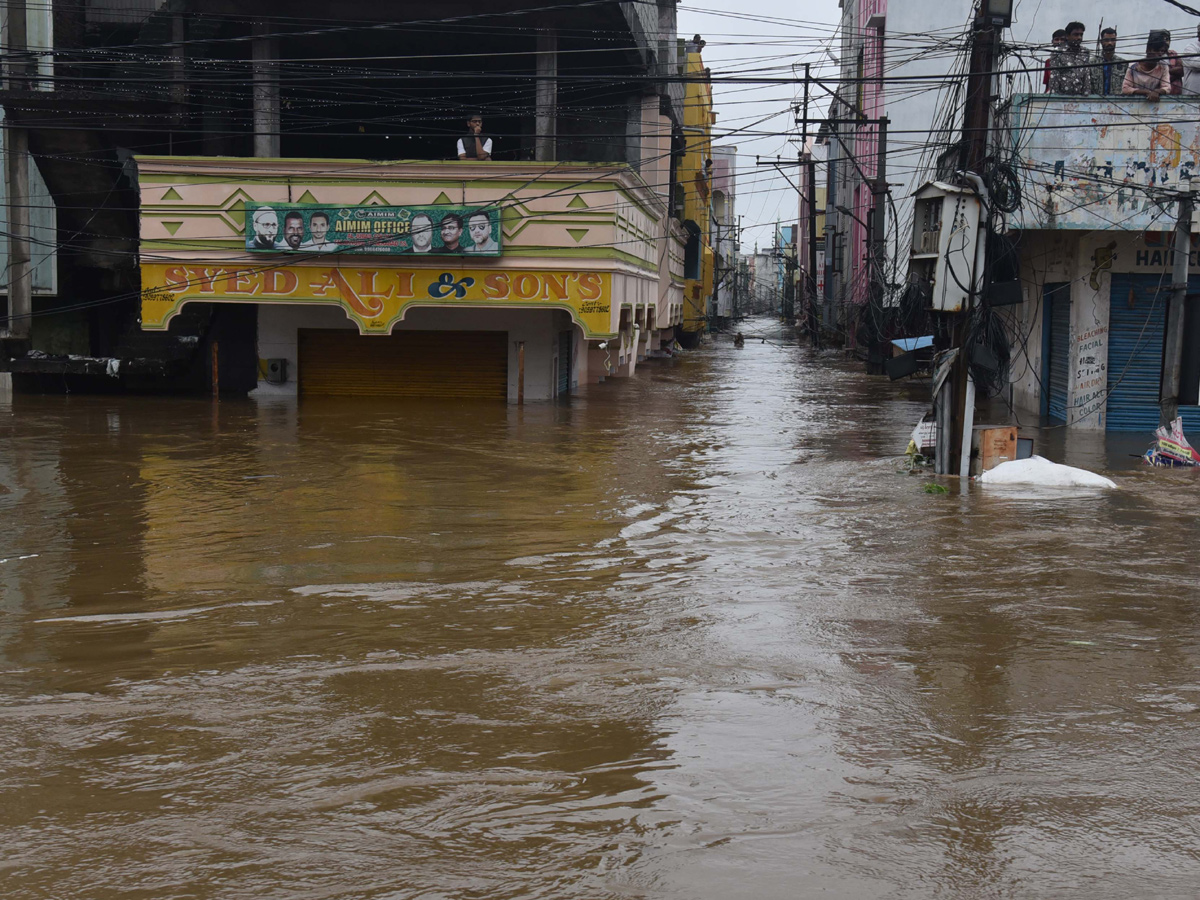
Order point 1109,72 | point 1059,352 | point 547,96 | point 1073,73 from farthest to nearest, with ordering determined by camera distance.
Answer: point 547,96, point 1059,352, point 1073,73, point 1109,72

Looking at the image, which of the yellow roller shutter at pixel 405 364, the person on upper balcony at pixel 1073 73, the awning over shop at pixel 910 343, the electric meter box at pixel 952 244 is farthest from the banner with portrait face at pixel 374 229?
the person on upper balcony at pixel 1073 73

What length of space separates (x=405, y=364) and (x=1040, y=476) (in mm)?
13718

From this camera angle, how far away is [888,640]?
8.27 m

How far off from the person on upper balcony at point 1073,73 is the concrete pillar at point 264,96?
14.3 meters

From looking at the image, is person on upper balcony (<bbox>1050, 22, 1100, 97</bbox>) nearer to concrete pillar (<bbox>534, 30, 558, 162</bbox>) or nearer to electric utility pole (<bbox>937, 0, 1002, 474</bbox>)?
electric utility pole (<bbox>937, 0, 1002, 474</bbox>)

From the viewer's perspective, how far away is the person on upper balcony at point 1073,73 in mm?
19406

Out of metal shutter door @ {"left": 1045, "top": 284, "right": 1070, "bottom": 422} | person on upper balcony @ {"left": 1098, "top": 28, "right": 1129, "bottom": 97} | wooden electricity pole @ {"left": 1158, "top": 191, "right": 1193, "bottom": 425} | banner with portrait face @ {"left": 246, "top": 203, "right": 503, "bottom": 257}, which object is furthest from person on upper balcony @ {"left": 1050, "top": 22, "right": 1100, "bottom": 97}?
banner with portrait face @ {"left": 246, "top": 203, "right": 503, "bottom": 257}

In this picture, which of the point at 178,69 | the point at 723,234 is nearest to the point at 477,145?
the point at 178,69

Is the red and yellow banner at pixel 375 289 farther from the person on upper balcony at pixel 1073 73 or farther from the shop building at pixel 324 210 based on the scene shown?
the person on upper balcony at pixel 1073 73

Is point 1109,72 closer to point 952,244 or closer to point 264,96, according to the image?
point 952,244

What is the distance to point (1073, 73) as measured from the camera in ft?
64.2

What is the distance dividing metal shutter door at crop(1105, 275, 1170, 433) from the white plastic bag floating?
6001 millimetres

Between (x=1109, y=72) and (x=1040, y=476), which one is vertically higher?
(x=1109, y=72)

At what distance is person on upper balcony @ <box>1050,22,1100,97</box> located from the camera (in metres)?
19.4
